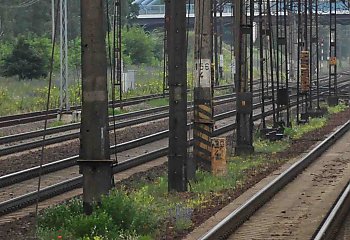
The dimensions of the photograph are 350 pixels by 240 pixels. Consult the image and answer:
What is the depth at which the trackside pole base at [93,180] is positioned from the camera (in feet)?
44.4


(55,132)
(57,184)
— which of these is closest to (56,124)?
(55,132)

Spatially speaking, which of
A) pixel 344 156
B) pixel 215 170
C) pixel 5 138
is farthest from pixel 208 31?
pixel 5 138

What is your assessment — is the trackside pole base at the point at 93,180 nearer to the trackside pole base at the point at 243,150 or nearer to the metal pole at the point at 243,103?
the metal pole at the point at 243,103

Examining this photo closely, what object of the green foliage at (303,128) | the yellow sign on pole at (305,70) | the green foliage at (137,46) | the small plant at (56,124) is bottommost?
the green foliage at (303,128)

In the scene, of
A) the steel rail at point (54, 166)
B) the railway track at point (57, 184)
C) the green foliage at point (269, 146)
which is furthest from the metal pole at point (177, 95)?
the green foliage at point (269, 146)

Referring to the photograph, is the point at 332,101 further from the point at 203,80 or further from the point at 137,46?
the point at 203,80

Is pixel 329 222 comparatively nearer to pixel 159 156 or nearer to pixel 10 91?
pixel 159 156

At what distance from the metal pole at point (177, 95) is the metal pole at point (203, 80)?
3.29 m

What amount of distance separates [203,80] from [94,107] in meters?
8.31

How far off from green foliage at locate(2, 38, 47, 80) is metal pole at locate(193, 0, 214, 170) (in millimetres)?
33881

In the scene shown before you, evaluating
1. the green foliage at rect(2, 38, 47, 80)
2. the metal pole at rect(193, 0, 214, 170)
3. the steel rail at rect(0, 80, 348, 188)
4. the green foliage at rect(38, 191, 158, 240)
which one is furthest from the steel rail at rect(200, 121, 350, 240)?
the green foliage at rect(2, 38, 47, 80)

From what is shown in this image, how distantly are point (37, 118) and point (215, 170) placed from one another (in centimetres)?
1666

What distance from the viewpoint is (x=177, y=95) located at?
17.9 meters

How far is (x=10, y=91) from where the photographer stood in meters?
51.6
